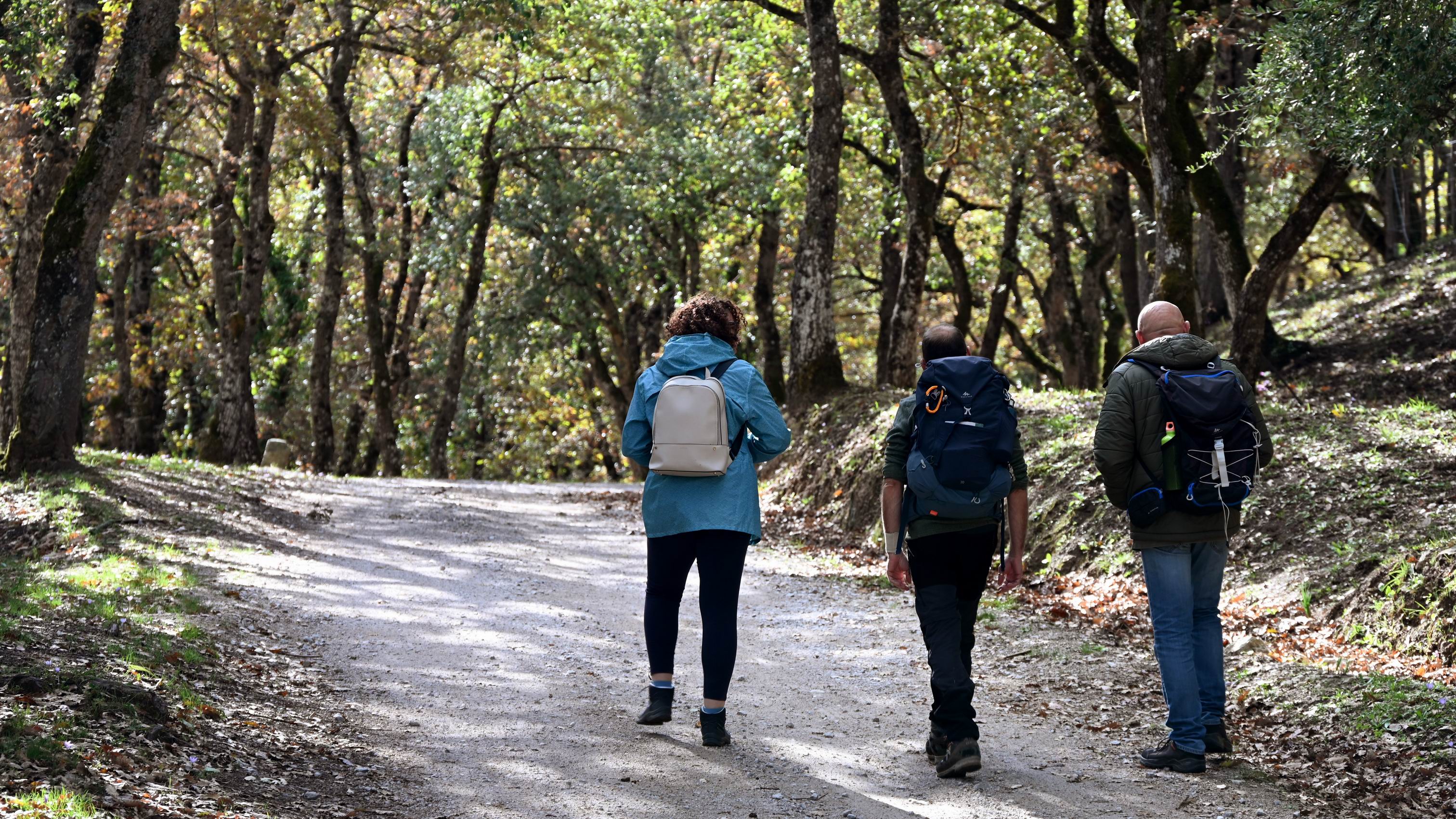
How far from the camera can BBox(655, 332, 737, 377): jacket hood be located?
589 cm

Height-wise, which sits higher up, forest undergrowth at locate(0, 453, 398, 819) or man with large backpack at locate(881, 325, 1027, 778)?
man with large backpack at locate(881, 325, 1027, 778)

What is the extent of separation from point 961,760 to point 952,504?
3.64 feet

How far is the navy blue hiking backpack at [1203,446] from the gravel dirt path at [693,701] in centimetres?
124

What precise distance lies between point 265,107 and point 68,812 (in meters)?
18.1

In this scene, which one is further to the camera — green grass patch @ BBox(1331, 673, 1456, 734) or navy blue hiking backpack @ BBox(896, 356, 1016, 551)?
green grass patch @ BBox(1331, 673, 1456, 734)

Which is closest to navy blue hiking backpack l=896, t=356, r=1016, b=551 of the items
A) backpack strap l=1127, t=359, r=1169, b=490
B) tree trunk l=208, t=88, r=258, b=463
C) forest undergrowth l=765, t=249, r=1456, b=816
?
backpack strap l=1127, t=359, r=1169, b=490

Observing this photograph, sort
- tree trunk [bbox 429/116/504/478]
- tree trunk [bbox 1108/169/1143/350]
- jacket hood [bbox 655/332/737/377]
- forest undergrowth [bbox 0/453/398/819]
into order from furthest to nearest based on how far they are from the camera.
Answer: tree trunk [bbox 429/116/504/478]
tree trunk [bbox 1108/169/1143/350]
jacket hood [bbox 655/332/737/377]
forest undergrowth [bbox 0/453/398/819]

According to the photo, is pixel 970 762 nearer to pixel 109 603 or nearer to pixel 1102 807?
pixel 1102 807

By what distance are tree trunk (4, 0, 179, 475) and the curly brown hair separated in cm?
895

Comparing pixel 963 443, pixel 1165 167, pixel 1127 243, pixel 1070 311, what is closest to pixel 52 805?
pixel 963 443

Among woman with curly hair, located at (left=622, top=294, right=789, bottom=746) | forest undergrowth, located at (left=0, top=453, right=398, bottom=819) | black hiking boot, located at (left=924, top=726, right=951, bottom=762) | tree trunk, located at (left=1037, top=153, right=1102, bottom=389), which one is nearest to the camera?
forest undergrowth, located at (left=0, top=453, right=398, bottom=819)

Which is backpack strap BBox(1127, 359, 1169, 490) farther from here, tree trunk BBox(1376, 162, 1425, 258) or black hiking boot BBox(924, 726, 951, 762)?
tree trunk BBox(1376, 162, 1425, 258)

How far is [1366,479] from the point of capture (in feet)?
31.0

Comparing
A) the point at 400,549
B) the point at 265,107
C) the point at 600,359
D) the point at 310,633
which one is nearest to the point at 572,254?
the point at 600,359
